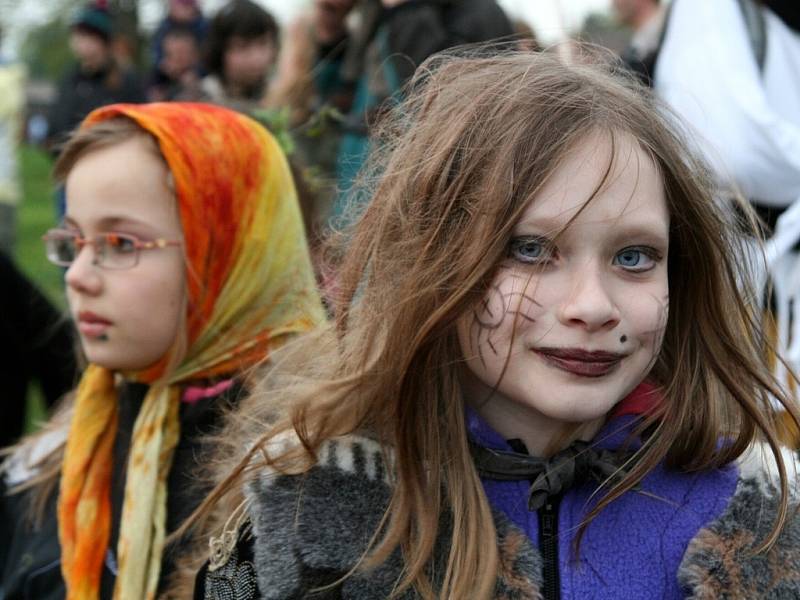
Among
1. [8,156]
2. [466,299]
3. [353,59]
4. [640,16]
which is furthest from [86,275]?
[8,156]

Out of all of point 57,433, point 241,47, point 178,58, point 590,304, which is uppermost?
point 590,304

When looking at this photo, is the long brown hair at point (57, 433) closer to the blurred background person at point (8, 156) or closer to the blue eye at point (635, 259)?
the blue eye at point (635, 259)

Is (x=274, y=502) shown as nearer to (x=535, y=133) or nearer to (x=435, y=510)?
(x=435, y=510)

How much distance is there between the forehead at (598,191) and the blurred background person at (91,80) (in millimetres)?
6367

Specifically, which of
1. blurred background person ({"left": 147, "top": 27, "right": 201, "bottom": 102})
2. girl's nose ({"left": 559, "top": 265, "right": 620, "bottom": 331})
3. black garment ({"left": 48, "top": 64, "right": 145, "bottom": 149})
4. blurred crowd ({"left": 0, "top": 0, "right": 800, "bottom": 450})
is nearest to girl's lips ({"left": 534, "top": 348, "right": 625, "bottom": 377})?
girl's nose ({"left": 559, "top": 265, "right": 620, "bottom": 331})

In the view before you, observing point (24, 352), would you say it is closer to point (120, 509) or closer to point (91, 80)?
point (120, 509)

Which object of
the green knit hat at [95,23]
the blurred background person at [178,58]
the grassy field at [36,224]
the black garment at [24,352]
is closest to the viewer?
the black garment at [24,352]

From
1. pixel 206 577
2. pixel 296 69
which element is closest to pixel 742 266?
pixel 206 577

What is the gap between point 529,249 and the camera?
1890mm

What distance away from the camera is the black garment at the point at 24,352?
381 cm

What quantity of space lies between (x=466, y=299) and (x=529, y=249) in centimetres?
13

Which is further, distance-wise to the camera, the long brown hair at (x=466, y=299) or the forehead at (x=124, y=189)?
the forehead at (x=124, y=189)

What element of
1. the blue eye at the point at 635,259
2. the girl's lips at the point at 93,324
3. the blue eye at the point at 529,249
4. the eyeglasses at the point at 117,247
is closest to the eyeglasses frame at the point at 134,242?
the eyeglasses at the point at 117,247

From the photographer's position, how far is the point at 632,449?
2082 mm
